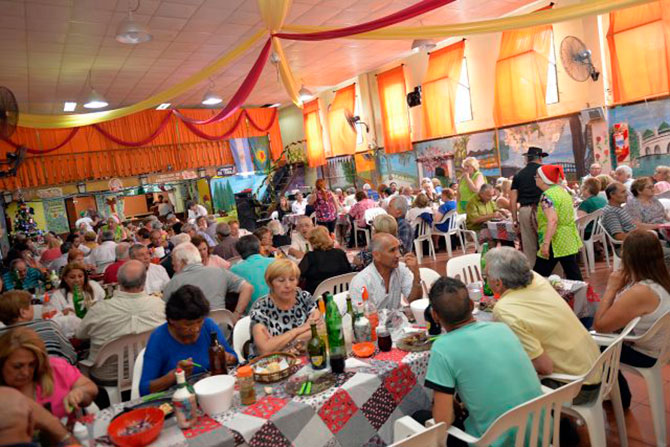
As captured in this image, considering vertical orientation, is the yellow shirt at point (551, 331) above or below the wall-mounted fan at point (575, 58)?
below

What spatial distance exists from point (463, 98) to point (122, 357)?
10.8 metres

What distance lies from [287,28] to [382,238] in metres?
3.15

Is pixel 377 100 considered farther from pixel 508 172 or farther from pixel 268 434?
pixel 268 434

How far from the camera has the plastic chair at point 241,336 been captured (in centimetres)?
285

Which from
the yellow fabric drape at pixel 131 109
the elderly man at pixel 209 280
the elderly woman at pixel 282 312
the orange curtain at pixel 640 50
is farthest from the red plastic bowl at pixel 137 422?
the orange curtain at pixel 640 50

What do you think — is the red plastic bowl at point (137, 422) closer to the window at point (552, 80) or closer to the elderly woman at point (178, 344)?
the elderly woman at point (178, 344)

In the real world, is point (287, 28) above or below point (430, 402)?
above

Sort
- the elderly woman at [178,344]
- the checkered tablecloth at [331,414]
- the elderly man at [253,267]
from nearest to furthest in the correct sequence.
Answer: the checkered tablecloth at [331,414] → the elderly woman at [178,344] → the elderly man at [253,267]

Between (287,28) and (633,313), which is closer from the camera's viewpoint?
(633,313)

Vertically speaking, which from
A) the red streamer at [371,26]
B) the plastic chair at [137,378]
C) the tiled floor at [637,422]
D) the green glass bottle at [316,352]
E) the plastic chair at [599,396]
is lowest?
the tiled floor at [637,422]

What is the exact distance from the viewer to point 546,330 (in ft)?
6.91

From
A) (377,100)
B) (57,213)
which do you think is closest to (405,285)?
(377,100)

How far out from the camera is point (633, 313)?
95.3 inches

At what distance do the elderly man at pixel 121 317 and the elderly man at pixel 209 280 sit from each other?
1.69 ft
